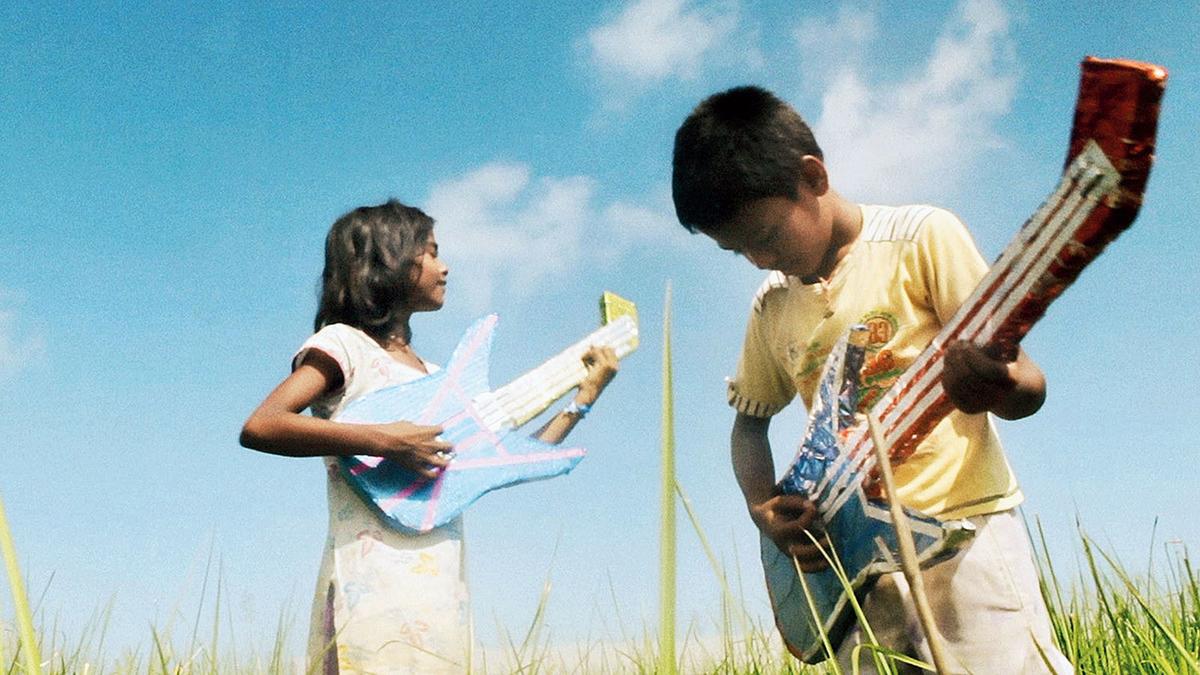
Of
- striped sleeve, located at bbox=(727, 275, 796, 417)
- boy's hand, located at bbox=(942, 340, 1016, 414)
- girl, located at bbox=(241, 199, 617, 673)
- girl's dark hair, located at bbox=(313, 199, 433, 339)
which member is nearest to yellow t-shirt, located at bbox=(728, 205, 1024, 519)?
striped sleeve, located at bbox=(727, 275, 796, 417)

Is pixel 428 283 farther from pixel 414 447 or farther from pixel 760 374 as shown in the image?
pixel 760 374

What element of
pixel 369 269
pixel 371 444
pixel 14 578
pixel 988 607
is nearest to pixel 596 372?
pixel 369 269

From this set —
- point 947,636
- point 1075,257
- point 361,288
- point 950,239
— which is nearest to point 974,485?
point 947,636

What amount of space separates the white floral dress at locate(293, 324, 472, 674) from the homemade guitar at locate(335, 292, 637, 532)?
0.04 m

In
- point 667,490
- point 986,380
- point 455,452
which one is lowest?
point 667,490

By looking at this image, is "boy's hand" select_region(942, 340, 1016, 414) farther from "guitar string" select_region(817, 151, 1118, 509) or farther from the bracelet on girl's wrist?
the bracelet on girl's wrist

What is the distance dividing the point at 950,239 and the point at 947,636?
22.9 inches

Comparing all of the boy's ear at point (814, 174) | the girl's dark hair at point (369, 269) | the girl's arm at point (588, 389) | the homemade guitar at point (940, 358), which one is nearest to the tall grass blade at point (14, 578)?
the homemade guitar at point (940, 358)

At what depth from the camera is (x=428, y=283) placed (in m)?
2.41

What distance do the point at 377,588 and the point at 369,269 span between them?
767 millimetres

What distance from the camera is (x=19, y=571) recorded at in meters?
0.60

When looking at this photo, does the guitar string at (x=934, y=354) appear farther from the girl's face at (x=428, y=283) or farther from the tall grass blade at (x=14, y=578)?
the girl's face at (x=428, y=283)

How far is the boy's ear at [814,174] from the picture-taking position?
1.63 metres

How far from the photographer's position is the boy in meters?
1.45
